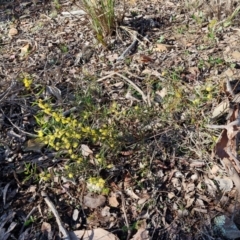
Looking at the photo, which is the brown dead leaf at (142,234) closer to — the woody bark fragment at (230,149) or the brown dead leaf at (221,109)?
the woody bark fragment at (230,149)

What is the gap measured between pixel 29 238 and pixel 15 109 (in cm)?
93

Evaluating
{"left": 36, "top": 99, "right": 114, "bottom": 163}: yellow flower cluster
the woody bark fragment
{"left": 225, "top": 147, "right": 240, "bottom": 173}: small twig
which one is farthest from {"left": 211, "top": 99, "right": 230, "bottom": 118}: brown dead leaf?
{"left": 36, "top": 99, "right": 114, "bottom": 163}: yellow flower cluster

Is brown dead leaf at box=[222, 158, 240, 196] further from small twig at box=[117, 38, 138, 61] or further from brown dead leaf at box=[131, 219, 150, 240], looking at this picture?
small twig at box=[117, 38, 138, 61]

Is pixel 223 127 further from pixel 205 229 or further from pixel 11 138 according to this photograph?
pixel 11 138

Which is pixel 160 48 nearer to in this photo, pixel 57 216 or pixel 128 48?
pixel 128 48

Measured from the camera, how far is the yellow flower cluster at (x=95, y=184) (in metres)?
1.89

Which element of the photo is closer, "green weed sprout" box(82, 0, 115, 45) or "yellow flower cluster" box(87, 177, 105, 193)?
"yellow flower cluster" box(87, 177, 105, 193)

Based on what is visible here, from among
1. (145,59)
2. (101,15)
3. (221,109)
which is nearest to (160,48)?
(145,59)

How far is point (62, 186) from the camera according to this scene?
2.05 meters

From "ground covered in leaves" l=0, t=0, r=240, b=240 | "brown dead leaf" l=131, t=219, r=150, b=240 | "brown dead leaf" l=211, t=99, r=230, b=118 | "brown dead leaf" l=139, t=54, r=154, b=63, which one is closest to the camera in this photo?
"brown dead leaf" l=131, t=219, r=150, b=240

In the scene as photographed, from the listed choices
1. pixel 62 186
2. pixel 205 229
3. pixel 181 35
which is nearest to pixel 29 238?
pixel 62 186

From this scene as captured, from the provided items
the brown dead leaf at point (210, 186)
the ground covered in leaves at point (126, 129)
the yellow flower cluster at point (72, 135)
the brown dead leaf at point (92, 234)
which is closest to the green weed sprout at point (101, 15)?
the ground covered in leaves at point (126, 129)

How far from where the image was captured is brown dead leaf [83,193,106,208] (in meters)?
1.96

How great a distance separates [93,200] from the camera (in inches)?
77.7
